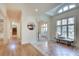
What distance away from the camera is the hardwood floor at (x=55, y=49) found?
2102 millimetres

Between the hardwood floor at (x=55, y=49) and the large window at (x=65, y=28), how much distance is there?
0.67 ft

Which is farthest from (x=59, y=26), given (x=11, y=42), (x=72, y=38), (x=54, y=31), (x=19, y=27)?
(x=11, y=42)

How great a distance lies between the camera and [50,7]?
224cm

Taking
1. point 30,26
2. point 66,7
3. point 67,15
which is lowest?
point 30,26

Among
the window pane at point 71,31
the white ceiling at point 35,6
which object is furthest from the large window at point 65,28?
the white ceiling at point 35,6

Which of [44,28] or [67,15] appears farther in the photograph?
[44,28]

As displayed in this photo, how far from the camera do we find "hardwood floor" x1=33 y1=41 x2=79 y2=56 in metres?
2.10

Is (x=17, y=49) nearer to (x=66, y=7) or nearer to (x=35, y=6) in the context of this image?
(x=35, y=6)

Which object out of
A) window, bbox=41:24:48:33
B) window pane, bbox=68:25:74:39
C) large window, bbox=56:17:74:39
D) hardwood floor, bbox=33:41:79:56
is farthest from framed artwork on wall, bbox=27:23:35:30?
window pane, bbox=68:25:74:39

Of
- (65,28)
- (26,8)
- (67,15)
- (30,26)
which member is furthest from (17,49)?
(67,15)

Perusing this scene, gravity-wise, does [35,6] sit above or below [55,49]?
above

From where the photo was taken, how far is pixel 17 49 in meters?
2.22

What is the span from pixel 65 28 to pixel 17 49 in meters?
0.98

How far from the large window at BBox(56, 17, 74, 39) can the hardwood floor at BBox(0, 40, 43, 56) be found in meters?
0.57
